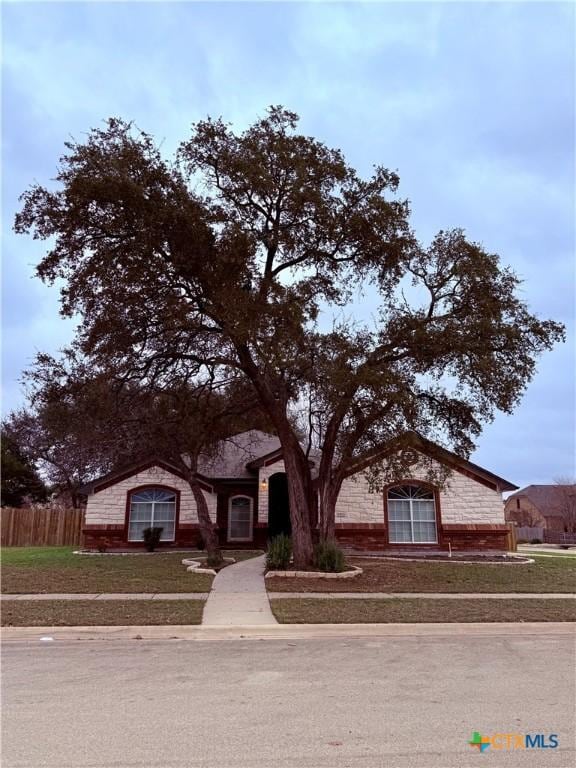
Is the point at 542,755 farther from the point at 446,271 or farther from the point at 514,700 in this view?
the point at 446,271

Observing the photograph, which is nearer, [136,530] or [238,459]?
[136,530]

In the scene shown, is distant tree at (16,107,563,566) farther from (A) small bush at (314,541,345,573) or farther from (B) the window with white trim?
(B) the window with white trim

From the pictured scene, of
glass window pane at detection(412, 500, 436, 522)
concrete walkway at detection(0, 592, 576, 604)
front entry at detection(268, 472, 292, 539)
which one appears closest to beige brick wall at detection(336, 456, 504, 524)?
glass window pane at detection(412, 500, 436, 522)

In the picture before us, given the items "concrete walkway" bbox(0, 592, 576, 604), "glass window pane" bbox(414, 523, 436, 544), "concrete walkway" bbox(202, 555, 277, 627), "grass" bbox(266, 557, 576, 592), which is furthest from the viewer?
"glass window pane" bbox(414, 523, 436, 544)

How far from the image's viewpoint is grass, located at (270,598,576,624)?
1020 cm

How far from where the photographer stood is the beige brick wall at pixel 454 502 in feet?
79.4

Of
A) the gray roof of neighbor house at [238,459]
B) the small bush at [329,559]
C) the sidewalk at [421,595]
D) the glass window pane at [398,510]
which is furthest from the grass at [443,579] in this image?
the gray roof of neighbor house at [238,459]

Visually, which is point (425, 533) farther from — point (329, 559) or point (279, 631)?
point (279, 631)

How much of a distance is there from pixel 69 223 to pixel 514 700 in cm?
1272

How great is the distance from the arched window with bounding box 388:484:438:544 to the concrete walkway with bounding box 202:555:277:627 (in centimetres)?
881

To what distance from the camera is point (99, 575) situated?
15.8m

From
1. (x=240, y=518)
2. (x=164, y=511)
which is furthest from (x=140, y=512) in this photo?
(x=240, y=518)

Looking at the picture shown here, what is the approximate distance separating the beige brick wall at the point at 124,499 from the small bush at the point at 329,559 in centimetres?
1036

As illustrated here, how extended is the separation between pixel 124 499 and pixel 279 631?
56.7 ft
